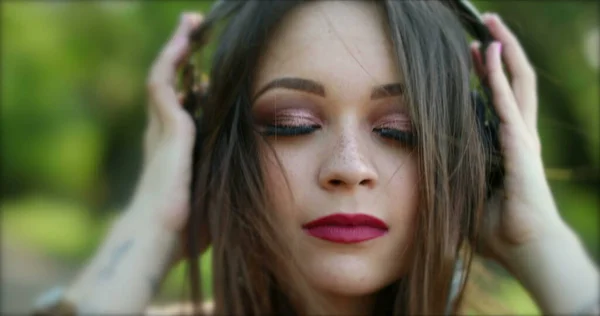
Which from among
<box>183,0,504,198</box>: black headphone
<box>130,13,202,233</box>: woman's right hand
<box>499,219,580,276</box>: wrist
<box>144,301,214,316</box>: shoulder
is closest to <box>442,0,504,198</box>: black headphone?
<box>183,0,504,198</box>: black headphone

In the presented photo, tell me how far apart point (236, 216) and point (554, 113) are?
5.25 meters

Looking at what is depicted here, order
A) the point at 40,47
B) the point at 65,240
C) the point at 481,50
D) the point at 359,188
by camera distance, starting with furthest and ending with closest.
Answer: the point at 40,47 → the point at 65,240 → the point at 481,50 → the point at 359,188

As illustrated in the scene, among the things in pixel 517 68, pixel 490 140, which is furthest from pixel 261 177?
pixel 517 68

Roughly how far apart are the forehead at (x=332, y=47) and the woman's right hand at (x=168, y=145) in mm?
216

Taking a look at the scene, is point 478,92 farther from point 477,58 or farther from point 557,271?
point 557,271

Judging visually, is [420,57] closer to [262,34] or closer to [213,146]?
[262,34]

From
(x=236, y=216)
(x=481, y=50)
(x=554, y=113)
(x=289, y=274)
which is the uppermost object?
(x=481, y=50)

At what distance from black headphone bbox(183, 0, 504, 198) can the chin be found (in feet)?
0.90

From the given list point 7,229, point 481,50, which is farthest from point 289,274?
point 7,229

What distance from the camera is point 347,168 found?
1141mm

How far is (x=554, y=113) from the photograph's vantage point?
6.04 meters

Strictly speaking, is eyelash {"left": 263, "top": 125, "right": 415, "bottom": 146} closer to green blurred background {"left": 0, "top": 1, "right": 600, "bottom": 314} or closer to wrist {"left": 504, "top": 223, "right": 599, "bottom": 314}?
wrist {"left": 504, "top": 223, "right": 599, "bottom": 314}

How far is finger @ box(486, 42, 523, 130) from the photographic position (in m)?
1.31

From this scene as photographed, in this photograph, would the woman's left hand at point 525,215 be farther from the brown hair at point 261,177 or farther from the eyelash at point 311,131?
the eyelash at point 311,131
